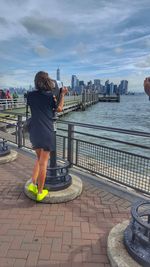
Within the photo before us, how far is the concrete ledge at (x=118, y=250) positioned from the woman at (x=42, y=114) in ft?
4.19

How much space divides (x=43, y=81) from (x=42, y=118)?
1.59ft

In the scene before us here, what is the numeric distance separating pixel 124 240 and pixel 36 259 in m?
0.89

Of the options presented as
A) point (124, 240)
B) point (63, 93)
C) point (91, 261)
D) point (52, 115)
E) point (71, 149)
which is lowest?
point (91, 261)

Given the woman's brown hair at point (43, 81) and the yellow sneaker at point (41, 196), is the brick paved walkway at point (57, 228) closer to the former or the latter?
the yellow sneaker at point (41, 196)

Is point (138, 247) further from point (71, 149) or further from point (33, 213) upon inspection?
point (71, 149)

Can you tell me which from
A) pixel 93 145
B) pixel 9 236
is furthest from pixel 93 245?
pixel 93 145

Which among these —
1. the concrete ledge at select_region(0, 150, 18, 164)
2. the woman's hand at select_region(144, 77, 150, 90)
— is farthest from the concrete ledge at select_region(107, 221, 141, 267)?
the concrete ledge at select_region(0, 150, 18, 164)

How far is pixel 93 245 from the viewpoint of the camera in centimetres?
272

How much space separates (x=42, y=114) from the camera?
338 centimetres

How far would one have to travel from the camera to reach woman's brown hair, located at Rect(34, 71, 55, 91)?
3.26 m

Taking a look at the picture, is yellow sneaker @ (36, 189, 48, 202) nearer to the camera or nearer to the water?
the camera

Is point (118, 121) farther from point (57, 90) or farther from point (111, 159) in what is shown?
point (57, 90)

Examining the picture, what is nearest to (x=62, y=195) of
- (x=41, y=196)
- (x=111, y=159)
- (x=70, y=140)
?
(x=41, y=196)

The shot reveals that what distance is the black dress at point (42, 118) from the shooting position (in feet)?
10.9
